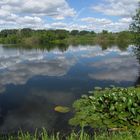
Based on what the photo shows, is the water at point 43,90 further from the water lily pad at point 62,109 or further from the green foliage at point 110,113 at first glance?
the green foliage at point 110,113

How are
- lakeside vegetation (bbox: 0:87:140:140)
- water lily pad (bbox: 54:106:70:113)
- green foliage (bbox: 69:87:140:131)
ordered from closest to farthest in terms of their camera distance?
lakeside vegetation (bbox: 0:87:140:140), green foliage (bbox: 69:87:140:131), water lily pad (bbox: 54:106:70:113)

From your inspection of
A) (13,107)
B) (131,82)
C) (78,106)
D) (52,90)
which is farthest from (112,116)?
(131,82)

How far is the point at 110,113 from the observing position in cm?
1966

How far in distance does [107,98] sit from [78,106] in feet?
9.66

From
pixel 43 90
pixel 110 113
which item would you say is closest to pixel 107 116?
pixel 110 113

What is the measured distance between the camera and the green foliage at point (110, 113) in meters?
18.4

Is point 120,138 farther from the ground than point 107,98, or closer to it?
farther from the ground

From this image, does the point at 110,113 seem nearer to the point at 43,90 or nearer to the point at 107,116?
the point at 107,116

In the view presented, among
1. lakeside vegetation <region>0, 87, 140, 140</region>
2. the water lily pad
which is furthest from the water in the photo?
lakeside vegetation <region>0, 87, 140, 140</region>

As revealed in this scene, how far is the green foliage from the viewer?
18381 millimetres

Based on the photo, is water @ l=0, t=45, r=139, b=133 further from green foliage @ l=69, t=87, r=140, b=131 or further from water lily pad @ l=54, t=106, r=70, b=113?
green foliage @ l=69, t=87, r=140, b=131

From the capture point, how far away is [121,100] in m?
21.2

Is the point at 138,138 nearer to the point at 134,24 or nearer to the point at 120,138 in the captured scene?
the point at 120,138

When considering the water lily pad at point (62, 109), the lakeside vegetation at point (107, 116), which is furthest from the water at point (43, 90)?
the lakeside vegetation at point (107, 116)
